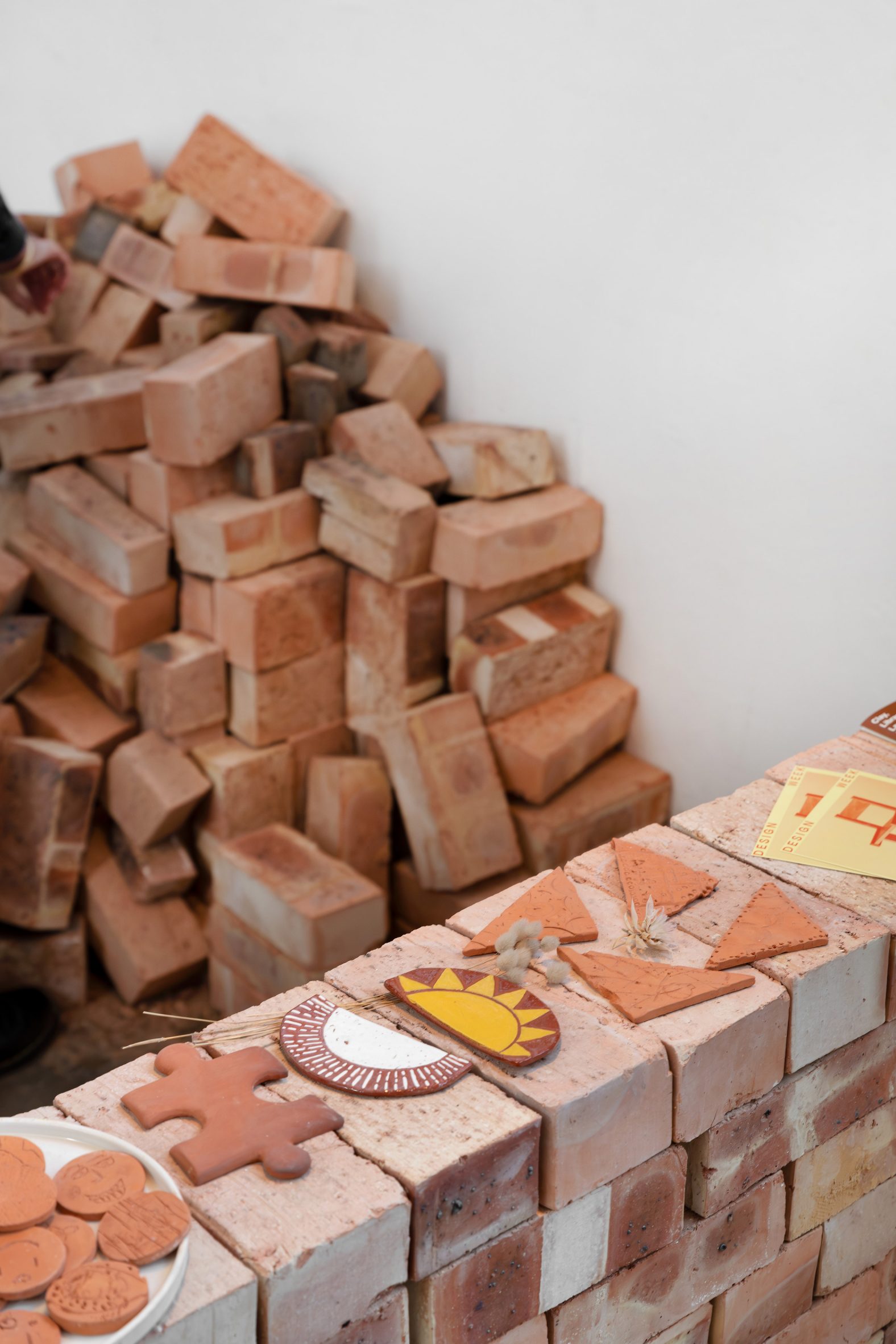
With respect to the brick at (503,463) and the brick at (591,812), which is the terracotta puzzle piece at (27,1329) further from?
the brick at (503,463)

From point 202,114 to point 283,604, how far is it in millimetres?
2179

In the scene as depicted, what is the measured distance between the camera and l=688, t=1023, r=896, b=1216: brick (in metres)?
2.24

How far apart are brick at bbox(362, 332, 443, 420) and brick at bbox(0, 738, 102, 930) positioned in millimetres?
1500

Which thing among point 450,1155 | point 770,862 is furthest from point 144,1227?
point 770,862

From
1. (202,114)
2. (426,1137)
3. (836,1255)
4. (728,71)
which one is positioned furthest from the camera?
(202,114)

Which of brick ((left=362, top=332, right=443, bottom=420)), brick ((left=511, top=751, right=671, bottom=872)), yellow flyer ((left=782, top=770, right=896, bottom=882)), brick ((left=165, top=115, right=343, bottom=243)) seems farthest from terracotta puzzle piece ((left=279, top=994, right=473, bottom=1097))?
brick ((left=165, top=115, right=343, bottom=243))

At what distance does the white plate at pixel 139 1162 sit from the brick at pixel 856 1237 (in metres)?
1.41

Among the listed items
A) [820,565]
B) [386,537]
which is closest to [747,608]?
[820,565]

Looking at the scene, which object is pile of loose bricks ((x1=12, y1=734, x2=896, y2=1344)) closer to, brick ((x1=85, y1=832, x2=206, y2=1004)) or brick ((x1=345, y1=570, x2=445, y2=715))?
brick ((x1=345, y1=570, x2=445, y2=715))

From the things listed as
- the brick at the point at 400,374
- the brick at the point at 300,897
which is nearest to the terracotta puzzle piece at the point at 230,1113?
the brick at the point at 300,897

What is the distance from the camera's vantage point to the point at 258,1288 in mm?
1665

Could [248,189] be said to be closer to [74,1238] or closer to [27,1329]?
[74,1238]

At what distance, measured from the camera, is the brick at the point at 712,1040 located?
209 cm

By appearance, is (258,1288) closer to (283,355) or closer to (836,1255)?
(836,1255)
